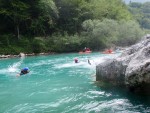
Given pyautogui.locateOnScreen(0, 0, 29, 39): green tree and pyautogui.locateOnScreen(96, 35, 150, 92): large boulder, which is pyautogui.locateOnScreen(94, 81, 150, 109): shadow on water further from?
pyautogui.locateOnScreen(0, 0, 29, 39): green tree

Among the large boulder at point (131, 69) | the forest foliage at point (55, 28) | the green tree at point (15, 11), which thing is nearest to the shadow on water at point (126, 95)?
the large boulder at point (131, 69)

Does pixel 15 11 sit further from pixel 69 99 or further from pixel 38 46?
pixel 69 99

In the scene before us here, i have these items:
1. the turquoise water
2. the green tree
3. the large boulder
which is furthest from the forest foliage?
the large boulder

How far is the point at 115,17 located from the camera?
65.8 metres

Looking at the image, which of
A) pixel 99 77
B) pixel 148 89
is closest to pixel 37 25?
pixel 99 77

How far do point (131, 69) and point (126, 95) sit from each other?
67.8 inches

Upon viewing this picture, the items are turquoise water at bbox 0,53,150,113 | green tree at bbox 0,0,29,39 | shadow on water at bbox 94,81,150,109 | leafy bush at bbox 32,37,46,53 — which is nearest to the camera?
turquoise water at bbox 0,53,150,113

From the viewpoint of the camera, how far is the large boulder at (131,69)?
12578 mm

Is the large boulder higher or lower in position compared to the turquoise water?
higher

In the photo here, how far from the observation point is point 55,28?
2212 inches

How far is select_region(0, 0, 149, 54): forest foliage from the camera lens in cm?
4947

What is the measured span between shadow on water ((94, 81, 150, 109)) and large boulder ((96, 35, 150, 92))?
0.32 meters

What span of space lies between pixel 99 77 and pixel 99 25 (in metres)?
35.8

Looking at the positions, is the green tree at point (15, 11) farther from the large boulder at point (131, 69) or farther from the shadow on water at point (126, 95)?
the shadow on water at point (126, 95)
